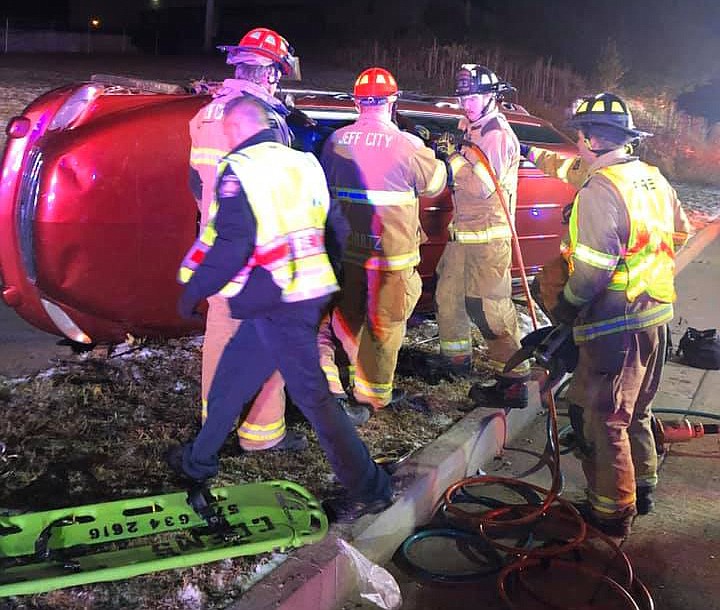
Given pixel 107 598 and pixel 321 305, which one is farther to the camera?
pixel 321 305

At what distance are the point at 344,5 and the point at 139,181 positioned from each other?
32.4 metres

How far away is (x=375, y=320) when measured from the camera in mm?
4281

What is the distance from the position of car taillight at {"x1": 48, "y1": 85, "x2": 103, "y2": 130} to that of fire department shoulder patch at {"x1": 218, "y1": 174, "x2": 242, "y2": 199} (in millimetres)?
1522

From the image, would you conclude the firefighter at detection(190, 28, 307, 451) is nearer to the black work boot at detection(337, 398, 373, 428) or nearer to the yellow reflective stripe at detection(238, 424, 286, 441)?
the yellow reflective stripe at detection(238, 424, 286, 441)

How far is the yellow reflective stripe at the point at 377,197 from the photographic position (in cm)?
412

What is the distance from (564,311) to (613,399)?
17.4 inches

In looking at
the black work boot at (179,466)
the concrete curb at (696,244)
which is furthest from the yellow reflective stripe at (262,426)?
the concrete curb at (696,244)

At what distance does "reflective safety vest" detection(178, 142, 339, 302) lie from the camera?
2.97 metres

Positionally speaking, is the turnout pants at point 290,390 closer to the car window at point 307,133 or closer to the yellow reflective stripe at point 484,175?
the car window at point 307,133

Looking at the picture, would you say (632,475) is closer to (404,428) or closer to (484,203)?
(404,428)

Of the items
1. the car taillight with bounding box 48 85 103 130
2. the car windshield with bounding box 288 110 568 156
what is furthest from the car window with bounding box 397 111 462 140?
the car taillight with bounding box 48 85 103 130

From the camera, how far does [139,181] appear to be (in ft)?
13.3

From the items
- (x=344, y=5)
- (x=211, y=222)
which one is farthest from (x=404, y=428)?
(x=344, y=5)

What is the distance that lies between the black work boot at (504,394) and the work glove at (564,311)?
3.50 ft
